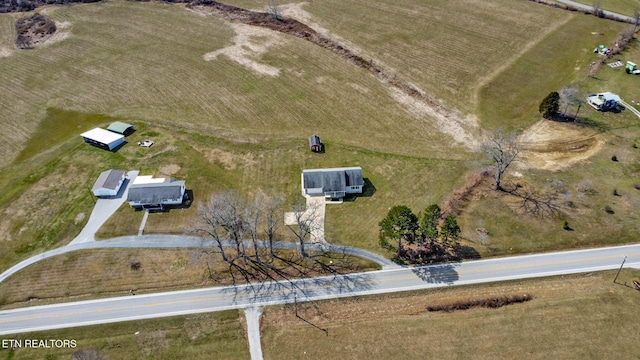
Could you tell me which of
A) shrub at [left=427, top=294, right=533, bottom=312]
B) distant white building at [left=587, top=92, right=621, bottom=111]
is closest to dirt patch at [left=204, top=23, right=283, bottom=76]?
shrub at [left=427, top=294, right=533, bottom=312]

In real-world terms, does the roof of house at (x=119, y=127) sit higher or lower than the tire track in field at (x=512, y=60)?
lower

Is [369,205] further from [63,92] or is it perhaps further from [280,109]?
[63,92]

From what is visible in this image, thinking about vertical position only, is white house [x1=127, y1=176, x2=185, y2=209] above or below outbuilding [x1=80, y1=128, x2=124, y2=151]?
below

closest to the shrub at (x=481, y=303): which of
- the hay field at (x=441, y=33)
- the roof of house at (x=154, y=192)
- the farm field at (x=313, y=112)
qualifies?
the farm field at (x=313, y=112)

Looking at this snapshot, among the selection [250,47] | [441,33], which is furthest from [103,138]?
[441,33]

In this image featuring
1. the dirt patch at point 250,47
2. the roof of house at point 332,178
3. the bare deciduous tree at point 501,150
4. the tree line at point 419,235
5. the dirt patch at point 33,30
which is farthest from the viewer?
the dirt patch at point 33,30

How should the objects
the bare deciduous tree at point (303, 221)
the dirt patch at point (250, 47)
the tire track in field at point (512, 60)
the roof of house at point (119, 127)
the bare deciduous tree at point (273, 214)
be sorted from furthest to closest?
1. the dirt patch at point (250, 47)
2. the tire track in field at point (512, 60)
3. the roof of house at point (119, 127)
4. the bare deciduous tree at point (273, 214)
5. the bare deciduous tree at point (303, 221)

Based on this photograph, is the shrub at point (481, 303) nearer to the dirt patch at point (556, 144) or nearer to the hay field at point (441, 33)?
the dirt patch at point (556, 144)

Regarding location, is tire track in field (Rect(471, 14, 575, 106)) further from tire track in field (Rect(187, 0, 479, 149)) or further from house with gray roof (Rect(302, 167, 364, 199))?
house with gray roof (Rect(302, 167, 364, 199))
